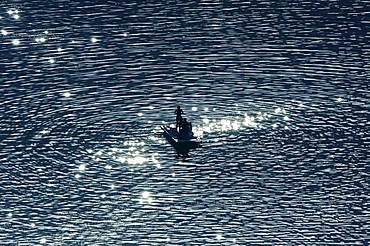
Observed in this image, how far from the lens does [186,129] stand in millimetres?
129000

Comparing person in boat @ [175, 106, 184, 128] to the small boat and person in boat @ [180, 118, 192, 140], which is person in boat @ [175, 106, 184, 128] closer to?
person in boat @ [180, 118, 192, 140]

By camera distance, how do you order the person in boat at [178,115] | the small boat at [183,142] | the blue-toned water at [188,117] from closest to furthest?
the blue-toned water at [188,117], the small boat at [183,142], the person in boat at [178,115]

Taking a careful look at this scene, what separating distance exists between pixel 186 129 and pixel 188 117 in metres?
8.13

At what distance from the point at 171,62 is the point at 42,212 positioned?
51164 mm

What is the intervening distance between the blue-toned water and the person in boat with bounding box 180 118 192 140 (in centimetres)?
277

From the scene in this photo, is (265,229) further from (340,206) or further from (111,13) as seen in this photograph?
(111,13)

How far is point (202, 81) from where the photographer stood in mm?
150375

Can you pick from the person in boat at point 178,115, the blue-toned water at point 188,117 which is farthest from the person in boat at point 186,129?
the blue-toned water at point 188,117

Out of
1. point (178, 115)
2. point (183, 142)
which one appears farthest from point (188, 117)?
point (183, 142)

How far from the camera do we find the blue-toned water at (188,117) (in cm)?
11075

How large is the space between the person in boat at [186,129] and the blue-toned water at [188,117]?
109 inches

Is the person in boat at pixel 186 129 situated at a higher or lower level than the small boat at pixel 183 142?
higher

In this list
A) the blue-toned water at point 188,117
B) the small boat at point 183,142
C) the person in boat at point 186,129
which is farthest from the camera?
the person in boat at point 186,129

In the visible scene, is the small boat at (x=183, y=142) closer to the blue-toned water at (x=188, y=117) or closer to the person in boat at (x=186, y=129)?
the person in boat at (x=186, y=129)
